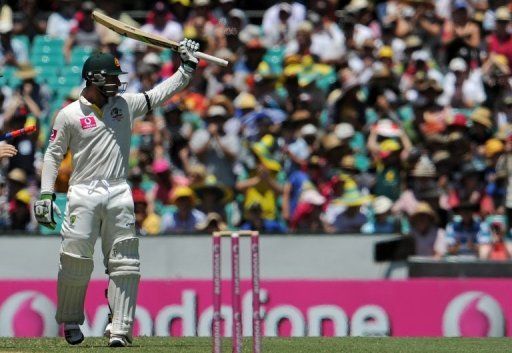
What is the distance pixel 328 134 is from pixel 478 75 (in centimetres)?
221

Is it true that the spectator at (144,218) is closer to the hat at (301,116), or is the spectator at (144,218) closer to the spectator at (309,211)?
the spectator at (309,211)

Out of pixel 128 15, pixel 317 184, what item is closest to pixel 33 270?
pixel 317 184

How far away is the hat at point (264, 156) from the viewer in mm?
14453

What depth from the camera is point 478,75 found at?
52.5 ft

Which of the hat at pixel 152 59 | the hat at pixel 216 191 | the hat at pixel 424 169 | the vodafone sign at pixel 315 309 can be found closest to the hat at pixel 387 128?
the hat at pixel 424 169

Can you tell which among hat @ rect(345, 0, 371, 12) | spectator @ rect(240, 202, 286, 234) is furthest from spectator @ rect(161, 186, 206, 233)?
hat @ rect(345, 0, 371, 12)

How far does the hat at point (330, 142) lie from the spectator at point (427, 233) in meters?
1.36

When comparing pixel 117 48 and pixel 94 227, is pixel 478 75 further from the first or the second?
pixel 94 227

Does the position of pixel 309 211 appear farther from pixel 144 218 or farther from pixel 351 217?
pixel 144 218

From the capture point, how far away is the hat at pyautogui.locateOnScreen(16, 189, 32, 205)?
14.2 metres

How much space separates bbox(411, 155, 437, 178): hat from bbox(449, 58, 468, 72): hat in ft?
6.52

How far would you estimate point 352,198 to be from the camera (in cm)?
1414

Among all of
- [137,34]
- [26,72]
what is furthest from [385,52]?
[137,34]

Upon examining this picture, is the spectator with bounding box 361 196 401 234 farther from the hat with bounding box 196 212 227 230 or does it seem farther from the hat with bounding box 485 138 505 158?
the hat with bounding box 196 212 227 230
